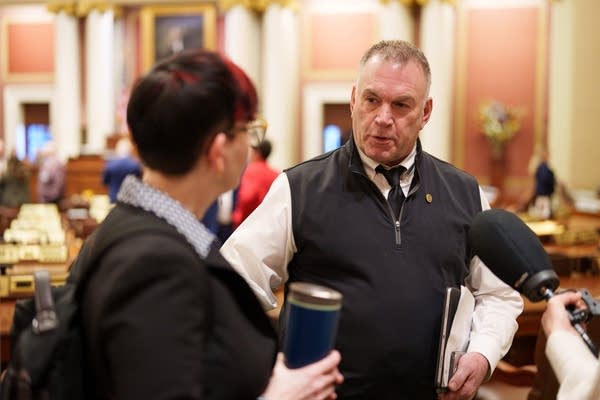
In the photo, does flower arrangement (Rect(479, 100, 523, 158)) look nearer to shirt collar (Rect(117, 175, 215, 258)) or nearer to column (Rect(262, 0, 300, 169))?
column (Rect(262, 0, 300, 169))

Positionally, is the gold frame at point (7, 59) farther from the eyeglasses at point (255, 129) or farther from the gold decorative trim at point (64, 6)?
the eyeglasses at point (255, 129)

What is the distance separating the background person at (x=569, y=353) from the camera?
1710mm

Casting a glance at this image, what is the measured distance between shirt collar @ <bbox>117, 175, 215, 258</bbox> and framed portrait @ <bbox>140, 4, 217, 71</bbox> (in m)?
16.1

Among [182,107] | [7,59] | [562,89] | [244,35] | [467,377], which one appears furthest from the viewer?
[7,59]

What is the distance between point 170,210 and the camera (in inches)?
58.1

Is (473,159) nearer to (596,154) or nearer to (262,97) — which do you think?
(596,154)

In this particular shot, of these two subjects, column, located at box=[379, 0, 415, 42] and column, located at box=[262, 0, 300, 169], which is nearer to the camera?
column, located at box=[379, 0, 415, 42]

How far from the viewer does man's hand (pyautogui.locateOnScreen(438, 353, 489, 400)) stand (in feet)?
7.58

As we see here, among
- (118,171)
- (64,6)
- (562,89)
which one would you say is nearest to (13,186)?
(118,171)

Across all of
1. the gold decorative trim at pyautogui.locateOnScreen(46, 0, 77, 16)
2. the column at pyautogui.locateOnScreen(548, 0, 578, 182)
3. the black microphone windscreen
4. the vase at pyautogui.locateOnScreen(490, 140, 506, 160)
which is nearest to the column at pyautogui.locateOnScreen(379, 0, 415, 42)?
the vase at pyautogui.locateOnScreen(490, 140, 506, 160)

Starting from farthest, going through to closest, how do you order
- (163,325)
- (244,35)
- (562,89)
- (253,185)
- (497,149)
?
(244,35)
(497,149)
(562,89)
(253,185)
(163,325)

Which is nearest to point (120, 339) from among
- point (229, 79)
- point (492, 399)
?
point (229, 79)

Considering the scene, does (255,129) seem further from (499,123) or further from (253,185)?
(499,123)

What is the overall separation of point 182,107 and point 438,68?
14.6 m
